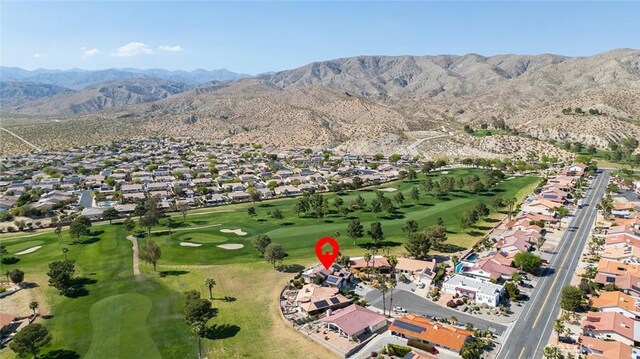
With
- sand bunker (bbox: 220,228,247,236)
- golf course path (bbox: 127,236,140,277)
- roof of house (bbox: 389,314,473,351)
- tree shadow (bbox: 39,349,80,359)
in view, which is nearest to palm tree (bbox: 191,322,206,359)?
tree shadow (bbox: 39,349,80,359)

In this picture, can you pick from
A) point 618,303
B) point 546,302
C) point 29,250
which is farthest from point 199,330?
point 29,250

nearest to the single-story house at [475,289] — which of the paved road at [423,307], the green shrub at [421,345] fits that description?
the paved road at [423,307]

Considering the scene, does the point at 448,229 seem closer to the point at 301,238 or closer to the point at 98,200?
the point at 301,238

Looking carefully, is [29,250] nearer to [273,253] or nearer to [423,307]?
[273,253]

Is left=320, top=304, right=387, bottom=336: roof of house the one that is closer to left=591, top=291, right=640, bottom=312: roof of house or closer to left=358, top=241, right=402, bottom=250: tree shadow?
left=358, top=241, right=402, bottom=250: tree shadow

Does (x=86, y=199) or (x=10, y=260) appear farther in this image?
(x=86, y=199)

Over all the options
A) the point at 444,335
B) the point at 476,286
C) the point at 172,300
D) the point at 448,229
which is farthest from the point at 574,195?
the point at 172,300
